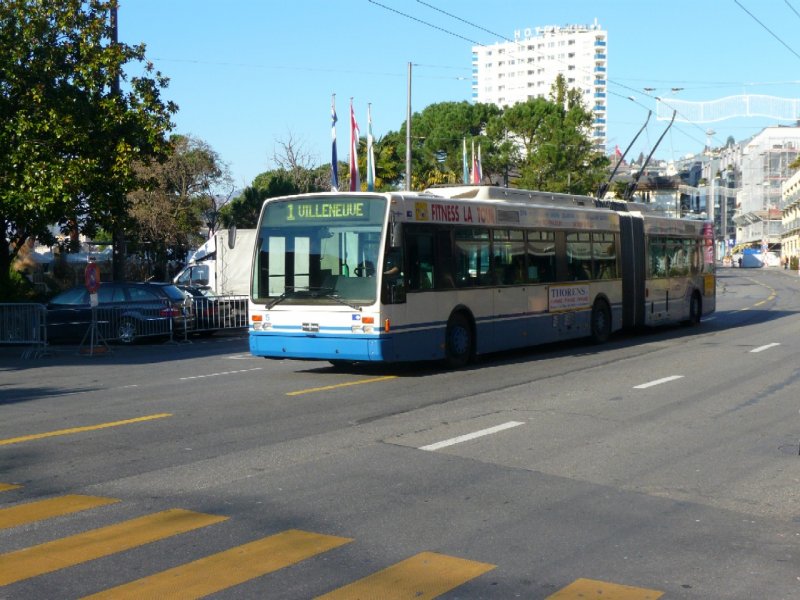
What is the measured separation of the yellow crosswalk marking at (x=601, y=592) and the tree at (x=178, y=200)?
1639 inches

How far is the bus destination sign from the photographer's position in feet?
52.2

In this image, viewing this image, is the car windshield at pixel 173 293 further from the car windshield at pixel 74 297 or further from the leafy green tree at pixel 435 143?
the leafy green tree at pixel 435 143

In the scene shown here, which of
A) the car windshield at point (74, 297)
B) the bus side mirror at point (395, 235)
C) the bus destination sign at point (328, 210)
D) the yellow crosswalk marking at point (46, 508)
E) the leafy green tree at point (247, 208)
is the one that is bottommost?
the yellow crosswalk marking at point (46, 508)

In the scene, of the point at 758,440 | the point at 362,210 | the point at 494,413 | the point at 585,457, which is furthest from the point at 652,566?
the point at 362,210

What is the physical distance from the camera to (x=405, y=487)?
328 inches

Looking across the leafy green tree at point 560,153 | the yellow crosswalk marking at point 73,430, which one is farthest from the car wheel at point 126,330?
the leafy green tree at point 560,153

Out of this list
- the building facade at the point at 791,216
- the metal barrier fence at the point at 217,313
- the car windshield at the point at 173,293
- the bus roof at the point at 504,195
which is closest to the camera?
the bus roof at the point at 504,195

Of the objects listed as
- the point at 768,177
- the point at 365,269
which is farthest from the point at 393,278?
the point at 768,177

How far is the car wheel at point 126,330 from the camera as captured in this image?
24.1m

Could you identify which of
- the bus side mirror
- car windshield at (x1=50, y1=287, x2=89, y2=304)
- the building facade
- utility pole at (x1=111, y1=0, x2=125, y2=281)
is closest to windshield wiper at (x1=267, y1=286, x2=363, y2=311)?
the bus side mirror

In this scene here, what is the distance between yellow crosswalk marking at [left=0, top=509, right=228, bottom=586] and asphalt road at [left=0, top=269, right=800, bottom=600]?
0.02 metres

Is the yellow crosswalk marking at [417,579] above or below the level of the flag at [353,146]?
below

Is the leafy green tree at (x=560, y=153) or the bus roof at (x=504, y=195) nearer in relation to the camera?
the bus roof at (x=504, y=195)

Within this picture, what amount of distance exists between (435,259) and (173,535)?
34.5ft
